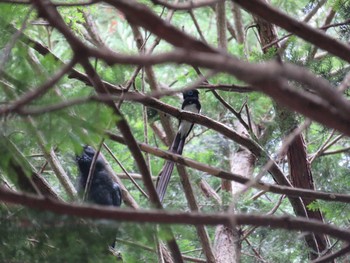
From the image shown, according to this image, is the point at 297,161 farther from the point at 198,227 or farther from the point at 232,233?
the point at 198,227

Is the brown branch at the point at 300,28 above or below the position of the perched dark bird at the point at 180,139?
below

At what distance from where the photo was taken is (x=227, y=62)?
130 cm

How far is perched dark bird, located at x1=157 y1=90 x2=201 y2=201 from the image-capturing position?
409cm

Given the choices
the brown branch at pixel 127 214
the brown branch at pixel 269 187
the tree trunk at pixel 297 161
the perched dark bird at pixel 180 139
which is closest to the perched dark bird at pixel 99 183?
the perched dark bird at pixel 180 139

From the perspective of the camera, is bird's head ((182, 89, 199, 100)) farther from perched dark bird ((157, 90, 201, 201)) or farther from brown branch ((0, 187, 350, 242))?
brown branch ((0, 187, 350, 242))

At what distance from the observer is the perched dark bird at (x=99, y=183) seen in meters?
4.38

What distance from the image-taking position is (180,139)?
4.79 meters

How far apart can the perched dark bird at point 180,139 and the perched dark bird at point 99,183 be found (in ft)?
1.37

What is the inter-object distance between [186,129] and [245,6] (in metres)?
2.50

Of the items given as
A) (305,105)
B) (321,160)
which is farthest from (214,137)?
(305,105)

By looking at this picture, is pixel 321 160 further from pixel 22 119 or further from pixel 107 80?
pixel 22 119

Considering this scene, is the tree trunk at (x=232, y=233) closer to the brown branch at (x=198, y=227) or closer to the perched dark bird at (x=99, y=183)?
the brown branch at (x=198, y=227)

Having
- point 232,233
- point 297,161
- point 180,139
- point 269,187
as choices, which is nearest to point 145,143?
point 269,187

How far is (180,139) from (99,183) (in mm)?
734
